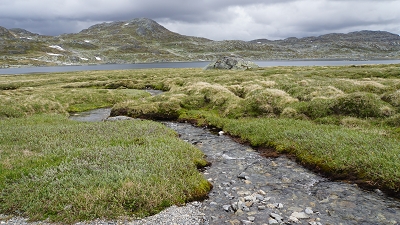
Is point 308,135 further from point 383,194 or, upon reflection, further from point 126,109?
point 126,109

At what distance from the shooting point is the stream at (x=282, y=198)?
30.9ft

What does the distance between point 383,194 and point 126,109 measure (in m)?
26.7

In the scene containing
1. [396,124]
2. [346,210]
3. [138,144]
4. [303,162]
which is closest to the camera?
[346,210]

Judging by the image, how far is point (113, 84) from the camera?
60.2m

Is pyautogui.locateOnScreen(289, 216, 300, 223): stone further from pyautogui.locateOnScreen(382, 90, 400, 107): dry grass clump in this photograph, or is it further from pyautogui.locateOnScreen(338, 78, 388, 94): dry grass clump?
pyautogui.locateOnScreen(338, 78, 388, 94): dry grass clump

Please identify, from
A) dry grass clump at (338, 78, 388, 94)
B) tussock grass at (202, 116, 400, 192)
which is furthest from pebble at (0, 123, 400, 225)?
dry grass clump at (338, 78, 388, 94)

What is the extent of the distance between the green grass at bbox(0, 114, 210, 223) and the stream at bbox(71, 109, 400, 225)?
1.29 metres

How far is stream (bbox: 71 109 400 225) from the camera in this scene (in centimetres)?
942

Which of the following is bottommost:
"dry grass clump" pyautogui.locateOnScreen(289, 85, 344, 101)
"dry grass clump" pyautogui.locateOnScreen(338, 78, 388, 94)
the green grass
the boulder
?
the green grass

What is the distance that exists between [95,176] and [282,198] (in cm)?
811

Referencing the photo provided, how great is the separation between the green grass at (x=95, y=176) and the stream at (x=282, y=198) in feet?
4.22

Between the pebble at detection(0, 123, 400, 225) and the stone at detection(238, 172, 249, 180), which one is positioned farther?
the stone at detection(238, 172, 249, 180)

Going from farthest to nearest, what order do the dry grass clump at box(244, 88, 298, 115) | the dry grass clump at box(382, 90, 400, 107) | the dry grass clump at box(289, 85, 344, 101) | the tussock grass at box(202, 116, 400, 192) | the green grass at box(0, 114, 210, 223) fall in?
the dry grass clump at box(289, 85, 344, 101) < the dry grass clump at box(244, 88, 298, 115) < the dry grass clump at box(382, 90, 400, 107) < the tussock grass at box(202, 116, 400, 192) < the green grass at box(0, 114, 210, 223)

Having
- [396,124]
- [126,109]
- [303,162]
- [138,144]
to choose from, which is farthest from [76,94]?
[396,124]
